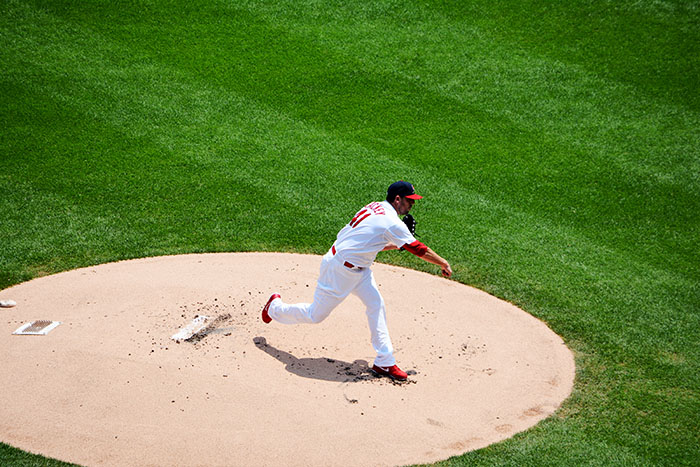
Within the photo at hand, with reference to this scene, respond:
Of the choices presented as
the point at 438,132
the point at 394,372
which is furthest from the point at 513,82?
the point at 394,372

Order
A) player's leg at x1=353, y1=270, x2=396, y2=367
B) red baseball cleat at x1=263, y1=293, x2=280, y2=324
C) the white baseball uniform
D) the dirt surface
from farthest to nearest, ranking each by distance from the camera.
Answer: red baseball cleat at x1=263, y1=293, x2=280, y2=324 < player's leg at x1=353, y1=270, x2=396, y2=367 < the white baseball uniform < the dirt surface

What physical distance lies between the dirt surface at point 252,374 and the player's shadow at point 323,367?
2 cm

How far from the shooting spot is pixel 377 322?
6.58 m

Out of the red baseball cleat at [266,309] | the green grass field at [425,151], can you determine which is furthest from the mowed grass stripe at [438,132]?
the red baseball cleat at [266,309]

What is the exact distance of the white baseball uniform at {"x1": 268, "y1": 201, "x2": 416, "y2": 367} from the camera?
6.44 metres

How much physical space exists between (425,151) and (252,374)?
665cm

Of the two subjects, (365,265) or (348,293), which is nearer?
(365,265)

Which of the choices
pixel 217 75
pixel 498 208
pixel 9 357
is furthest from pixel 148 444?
pixel 217 75

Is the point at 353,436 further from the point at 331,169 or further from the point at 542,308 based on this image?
the point at 331,169

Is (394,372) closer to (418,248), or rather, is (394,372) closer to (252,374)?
(418,248)

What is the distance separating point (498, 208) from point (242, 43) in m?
7.02

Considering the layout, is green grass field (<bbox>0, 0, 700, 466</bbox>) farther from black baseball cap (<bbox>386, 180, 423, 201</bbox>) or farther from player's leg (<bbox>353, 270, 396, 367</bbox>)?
black baseball cap (<bbox>386, 180, 423, 201</bbox>)

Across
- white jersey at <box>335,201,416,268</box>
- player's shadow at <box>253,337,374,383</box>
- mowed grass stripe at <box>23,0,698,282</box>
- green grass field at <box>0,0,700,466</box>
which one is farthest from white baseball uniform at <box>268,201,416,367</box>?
mowed grass stripe at <box>23,0,698,282</box>

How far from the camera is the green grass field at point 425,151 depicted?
795cm
